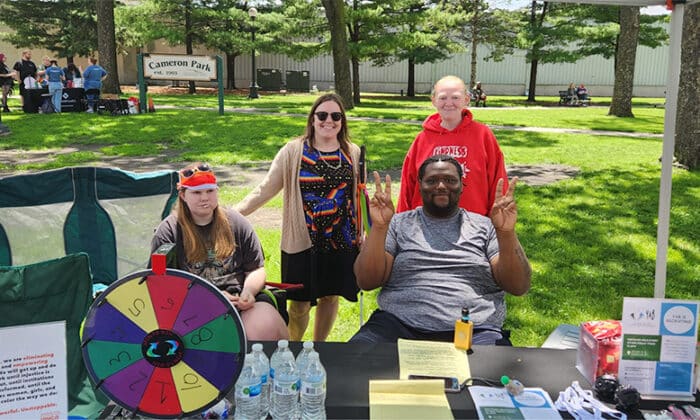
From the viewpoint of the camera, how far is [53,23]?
113ft

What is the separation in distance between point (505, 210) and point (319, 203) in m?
1.33

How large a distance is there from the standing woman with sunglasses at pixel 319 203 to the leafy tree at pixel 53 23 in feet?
115

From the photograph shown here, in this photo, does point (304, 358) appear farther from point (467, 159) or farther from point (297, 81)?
point (297, 81)

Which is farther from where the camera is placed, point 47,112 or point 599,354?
point 47,112

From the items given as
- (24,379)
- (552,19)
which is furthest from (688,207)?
(552,19)

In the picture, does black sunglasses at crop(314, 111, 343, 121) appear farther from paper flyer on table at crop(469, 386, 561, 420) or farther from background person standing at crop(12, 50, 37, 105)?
background person standing at crop(12, 50, 37, 105)

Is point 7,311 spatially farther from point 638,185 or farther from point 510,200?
point 638,185

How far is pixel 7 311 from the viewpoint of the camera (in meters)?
2.10

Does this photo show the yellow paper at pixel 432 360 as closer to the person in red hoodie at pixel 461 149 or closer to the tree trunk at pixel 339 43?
the person in red hoodie at pixel 461 149

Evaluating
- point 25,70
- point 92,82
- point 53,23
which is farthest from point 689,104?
point 53,23

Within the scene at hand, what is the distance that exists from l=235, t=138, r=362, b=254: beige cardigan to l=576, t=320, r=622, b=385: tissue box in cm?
180

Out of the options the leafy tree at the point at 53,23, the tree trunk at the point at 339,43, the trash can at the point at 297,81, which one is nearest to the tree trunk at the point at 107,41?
the tree trunk at the point at 339,43

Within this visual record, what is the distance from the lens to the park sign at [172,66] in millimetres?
16844

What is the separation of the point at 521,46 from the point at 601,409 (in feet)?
97.0
